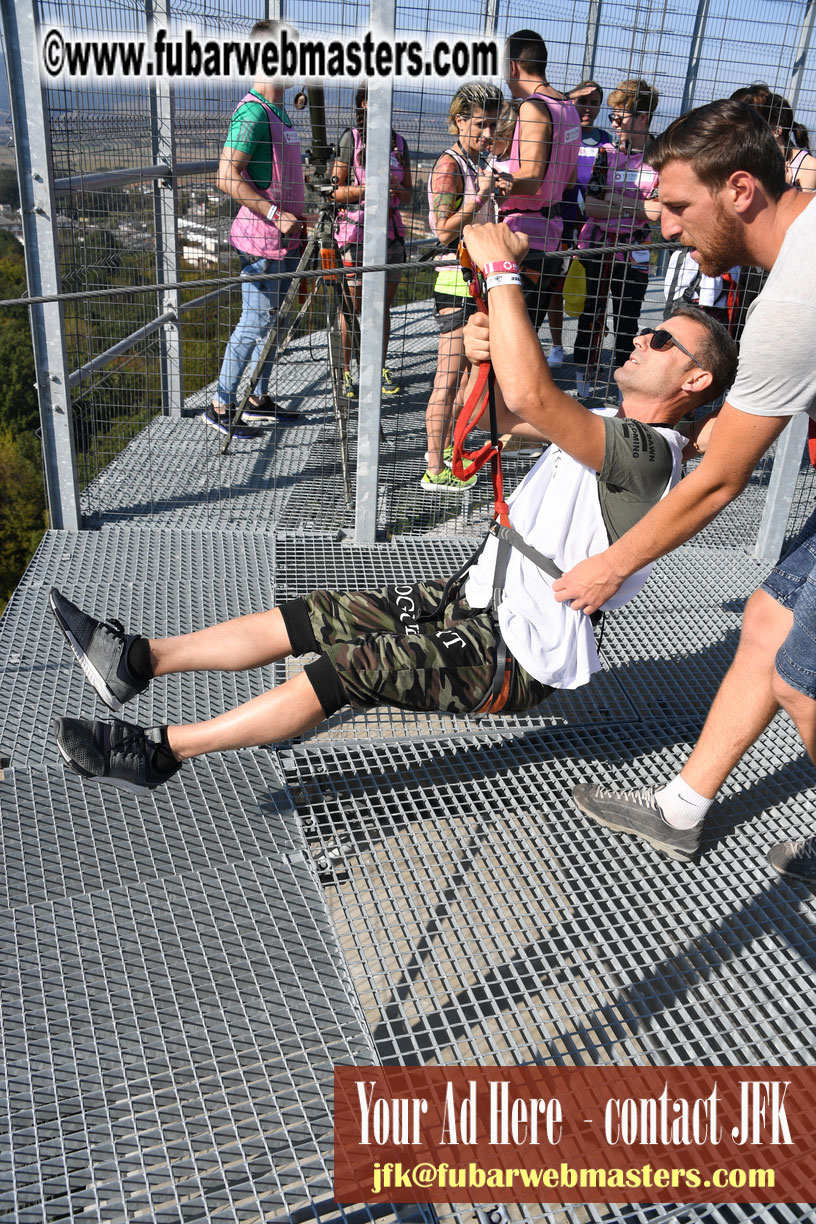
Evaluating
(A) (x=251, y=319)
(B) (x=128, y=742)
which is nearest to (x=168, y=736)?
(B) (x=128, y=742)

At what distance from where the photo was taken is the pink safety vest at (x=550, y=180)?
4.04 meters

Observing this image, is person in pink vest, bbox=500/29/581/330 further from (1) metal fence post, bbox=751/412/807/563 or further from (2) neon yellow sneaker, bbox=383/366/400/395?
(2) neon yellow sneaker, bbox=383/366/400/395

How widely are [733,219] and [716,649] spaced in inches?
72.3

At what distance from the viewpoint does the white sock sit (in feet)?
7.40

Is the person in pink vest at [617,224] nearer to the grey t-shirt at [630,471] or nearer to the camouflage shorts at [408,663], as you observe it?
the grey t-shirt at [630,471]

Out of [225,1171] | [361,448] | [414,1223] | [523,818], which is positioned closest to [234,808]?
[523,818]

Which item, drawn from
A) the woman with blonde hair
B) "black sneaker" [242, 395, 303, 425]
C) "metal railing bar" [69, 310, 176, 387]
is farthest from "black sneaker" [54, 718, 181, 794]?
"black sneaker" [242, 395, 303, 425]

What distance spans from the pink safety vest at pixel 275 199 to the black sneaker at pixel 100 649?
2.52 metres

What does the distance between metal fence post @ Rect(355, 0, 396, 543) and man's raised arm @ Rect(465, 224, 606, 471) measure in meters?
1.43

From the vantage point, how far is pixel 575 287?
5.20 meters

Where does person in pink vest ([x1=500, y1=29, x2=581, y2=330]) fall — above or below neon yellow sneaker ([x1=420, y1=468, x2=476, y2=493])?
above

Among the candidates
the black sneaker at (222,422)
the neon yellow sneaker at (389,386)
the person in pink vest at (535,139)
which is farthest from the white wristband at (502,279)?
the neon yellow sneaker at (389,386)

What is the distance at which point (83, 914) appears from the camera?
201cm

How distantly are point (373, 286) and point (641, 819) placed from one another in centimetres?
210
